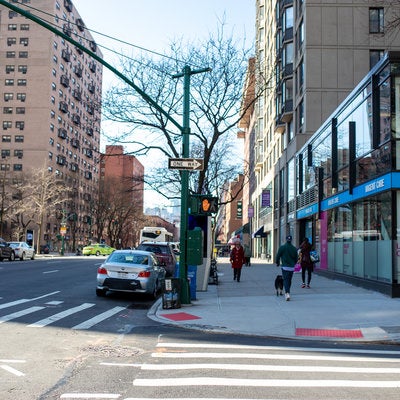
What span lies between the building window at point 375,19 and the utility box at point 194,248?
26.3m

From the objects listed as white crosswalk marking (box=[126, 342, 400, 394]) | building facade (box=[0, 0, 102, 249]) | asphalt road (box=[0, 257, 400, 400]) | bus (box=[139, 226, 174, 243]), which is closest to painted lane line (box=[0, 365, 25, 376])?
asphalt road (box=[0, 257, 400, 400])

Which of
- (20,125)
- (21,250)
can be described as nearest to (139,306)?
(21,250)

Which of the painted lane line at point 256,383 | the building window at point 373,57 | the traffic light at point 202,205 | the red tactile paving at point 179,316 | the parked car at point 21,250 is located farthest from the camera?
the parked car at point 21,250

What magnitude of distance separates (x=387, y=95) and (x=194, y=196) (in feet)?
24.9

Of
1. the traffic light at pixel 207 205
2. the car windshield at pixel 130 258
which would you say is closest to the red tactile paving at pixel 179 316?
the traffic light at pixel 207 205

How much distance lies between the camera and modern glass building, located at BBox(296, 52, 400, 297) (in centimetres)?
1548

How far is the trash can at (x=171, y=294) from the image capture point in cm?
1282

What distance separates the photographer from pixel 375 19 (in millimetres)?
33594

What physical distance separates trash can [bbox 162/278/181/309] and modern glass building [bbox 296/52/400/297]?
6.85 meters

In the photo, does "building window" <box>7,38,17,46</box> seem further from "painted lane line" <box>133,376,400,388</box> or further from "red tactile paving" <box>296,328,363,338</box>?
"painted lane line" <box>133,376,400,388</box>

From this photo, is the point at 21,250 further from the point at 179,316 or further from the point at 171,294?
the point at 179,316

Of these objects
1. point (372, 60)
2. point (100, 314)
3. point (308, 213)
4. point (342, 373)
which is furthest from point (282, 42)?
point (342, 373)

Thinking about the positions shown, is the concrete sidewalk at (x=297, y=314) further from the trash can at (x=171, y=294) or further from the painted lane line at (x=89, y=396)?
the painted lane line at (x=89, y=396)

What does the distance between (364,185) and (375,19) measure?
67.6 ft
